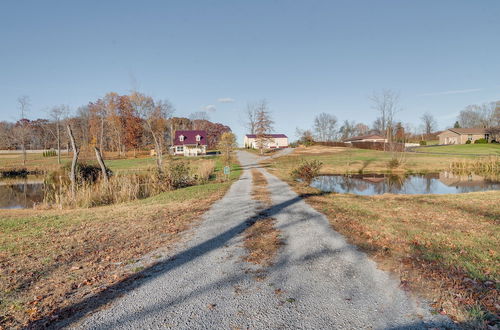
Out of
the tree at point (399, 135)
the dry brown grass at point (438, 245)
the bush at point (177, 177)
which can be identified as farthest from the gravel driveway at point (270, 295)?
the tree at point (399, 135)

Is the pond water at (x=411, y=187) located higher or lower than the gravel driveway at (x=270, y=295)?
lower

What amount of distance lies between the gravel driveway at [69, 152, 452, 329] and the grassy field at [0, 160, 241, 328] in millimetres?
784

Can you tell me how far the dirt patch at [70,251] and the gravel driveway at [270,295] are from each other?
769mm

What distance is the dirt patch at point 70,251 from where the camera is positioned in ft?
13.0

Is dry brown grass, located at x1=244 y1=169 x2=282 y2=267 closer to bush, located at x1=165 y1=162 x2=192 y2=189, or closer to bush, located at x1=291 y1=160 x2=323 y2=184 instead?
bush, located at x1=165 y1=162 x2=192 y2=189

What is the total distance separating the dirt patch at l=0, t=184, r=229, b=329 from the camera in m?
3.97

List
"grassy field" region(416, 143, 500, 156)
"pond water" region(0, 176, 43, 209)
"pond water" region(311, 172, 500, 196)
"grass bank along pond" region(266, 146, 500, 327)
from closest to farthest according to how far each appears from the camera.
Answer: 1. "grass bank along pond" region(266, 146, 500, 327)
2. "pond water" region(0, 176, 43, 209)
3. "pond water" region(311, 172, 500, 196)
4. "grassy field" region(416, 143, 500, 156)

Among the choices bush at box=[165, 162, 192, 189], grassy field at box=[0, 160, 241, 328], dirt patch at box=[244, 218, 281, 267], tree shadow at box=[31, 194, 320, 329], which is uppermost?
bush at box=[165, 162, 192, 189]

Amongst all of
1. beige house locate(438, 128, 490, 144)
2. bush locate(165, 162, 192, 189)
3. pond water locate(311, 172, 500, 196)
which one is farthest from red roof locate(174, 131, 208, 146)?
beige house locate(438, 128, 490, 144)

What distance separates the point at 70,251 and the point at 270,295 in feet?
15.8

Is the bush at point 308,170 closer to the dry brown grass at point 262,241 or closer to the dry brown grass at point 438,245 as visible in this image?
the dry brown grass at point 438,245

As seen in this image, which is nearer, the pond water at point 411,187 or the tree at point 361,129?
the pond water at point 411,187

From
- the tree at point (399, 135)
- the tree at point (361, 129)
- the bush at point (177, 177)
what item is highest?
the tree at point (361, 129)

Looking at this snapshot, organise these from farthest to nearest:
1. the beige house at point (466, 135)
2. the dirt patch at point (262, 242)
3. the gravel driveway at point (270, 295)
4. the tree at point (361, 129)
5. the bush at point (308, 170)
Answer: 1. the tree at point (361, 129)
2. the beige house at point (466, 135)
3. the bush at point (308, 170)
4. the dirt patch at point (262, 242)
5. the gravel driveway at point (270, 295)
